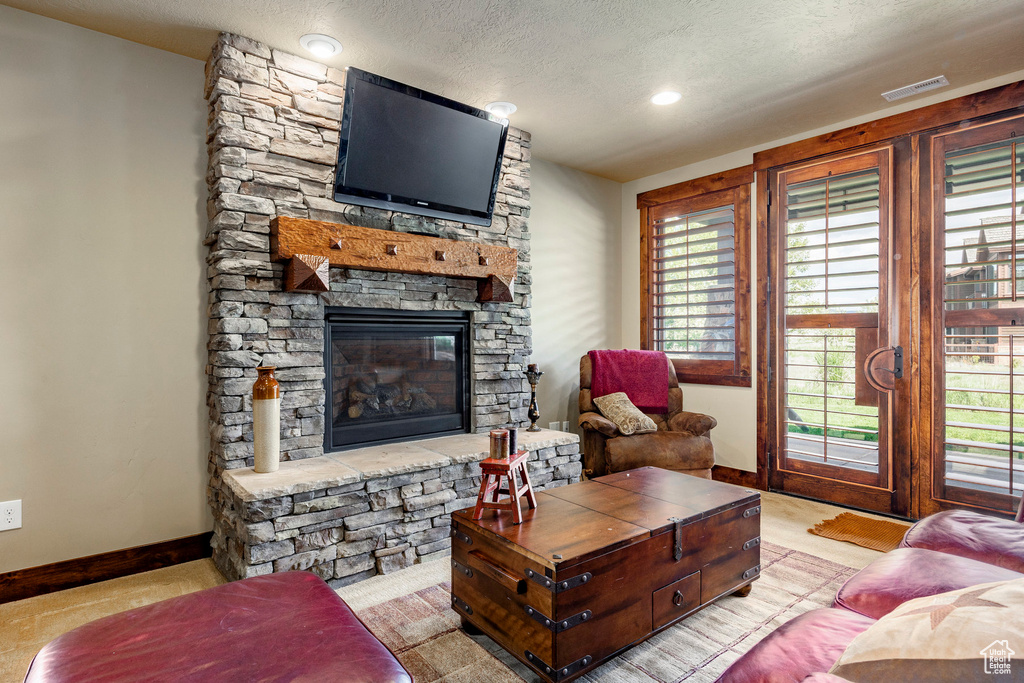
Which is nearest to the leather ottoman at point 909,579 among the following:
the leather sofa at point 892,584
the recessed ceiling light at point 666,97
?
the leather sofa at point 892,584

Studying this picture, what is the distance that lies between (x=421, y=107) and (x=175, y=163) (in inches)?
49.2

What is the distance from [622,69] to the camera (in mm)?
2783

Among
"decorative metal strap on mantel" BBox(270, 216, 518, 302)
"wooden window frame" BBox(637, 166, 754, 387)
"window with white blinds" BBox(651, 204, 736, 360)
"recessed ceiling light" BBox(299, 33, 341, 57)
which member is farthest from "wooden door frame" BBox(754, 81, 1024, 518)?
"recessed ceiling light" BBox(299, 33, 341, 57)

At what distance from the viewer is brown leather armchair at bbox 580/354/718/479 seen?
346cm

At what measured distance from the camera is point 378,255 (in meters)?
2.73

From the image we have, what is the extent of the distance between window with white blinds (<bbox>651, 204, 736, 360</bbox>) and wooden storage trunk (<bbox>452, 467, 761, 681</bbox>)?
2.19 meters

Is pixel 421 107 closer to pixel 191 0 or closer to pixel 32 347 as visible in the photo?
pixel 191 0

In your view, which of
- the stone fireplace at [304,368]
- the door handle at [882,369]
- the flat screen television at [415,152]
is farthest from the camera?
the door handle at [882,369]

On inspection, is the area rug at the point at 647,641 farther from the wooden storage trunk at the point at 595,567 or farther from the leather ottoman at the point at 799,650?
the leather ottoman at the point at 799,650

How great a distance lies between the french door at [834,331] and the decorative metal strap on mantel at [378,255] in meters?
2.01

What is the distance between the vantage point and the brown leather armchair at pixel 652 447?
11.3 feet

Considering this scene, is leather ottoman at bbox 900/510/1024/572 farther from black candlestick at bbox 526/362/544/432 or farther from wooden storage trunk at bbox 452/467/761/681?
black candlestick at bbox 526/362/544/432

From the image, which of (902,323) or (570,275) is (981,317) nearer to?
(902,323)

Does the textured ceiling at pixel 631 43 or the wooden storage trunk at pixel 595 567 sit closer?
the wooden storage trunk at pixel 595 567
